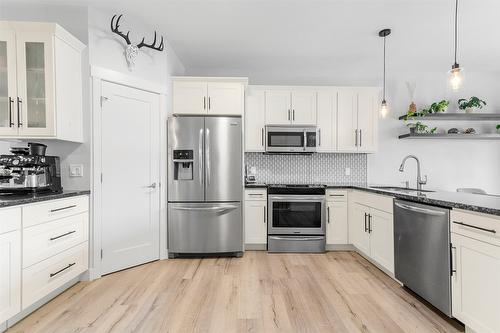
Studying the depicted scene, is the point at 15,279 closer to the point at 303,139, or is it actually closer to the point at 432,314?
the point at 432,314

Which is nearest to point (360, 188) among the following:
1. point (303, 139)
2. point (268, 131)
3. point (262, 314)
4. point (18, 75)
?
point (303, 139)

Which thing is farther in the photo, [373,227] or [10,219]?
[373,227]

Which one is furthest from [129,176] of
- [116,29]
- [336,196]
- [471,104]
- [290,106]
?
[471,104]

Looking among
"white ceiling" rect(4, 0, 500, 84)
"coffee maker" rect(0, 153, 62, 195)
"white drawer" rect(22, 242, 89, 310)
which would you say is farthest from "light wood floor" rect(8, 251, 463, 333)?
"white ceiling" rect(4, 0, 500, 84)

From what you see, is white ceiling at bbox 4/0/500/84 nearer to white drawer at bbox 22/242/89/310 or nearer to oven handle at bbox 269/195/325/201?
oven handle at bbox 269/195/325/201

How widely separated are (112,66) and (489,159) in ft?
17.9

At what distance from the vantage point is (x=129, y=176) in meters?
2.90

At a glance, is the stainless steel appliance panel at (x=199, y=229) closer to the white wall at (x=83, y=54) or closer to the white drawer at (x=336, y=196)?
the white wall at (x=83, y=54)

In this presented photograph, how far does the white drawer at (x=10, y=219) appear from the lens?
1.66 m

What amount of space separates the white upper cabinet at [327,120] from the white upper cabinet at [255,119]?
0.82 m

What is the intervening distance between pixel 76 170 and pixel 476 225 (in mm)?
3235

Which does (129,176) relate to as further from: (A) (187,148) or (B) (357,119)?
(B) (357,119)

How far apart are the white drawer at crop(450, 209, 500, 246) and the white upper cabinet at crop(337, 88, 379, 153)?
85.8 inches

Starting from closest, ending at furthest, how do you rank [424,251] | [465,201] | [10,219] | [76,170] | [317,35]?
[10,219] < [465,201] < [424,251] < [76,170] < [317,35]
